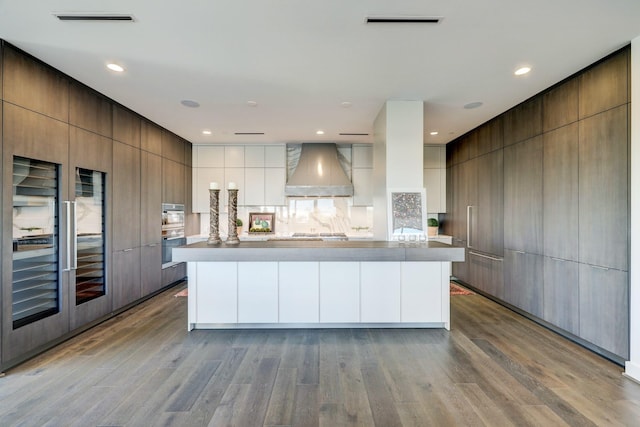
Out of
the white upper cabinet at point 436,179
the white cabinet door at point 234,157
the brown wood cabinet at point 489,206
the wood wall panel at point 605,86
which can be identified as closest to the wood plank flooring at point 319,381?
the brown wood cabinet at point 489,206

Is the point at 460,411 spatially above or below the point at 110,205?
below

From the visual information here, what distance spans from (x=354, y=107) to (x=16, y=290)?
4.16 metres

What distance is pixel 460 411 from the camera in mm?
2092

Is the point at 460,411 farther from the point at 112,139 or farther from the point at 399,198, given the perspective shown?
the point at 112,139

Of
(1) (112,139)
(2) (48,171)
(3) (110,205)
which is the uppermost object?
(1) (112,139)

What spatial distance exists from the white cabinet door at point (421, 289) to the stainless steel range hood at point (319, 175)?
2.92m

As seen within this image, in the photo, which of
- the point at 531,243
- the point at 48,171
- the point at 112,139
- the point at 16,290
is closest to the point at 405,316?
the point at 531,243

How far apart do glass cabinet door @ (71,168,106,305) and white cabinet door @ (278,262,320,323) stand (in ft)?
7.58

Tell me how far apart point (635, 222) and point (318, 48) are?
3125 millimetres

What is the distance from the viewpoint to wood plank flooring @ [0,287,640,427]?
204 cm

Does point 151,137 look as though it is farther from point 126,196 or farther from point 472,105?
point 472,105

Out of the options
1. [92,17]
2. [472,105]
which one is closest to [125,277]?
[92,17]

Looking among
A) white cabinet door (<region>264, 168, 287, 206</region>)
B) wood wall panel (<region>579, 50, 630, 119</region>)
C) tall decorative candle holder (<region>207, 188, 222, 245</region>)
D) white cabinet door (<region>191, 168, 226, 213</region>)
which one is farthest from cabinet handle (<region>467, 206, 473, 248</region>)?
white cabinet door (<region>191, 168, 226, 213</region>)

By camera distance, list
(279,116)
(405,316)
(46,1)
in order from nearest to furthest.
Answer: (46,1)
(405,316)
(279,116)
